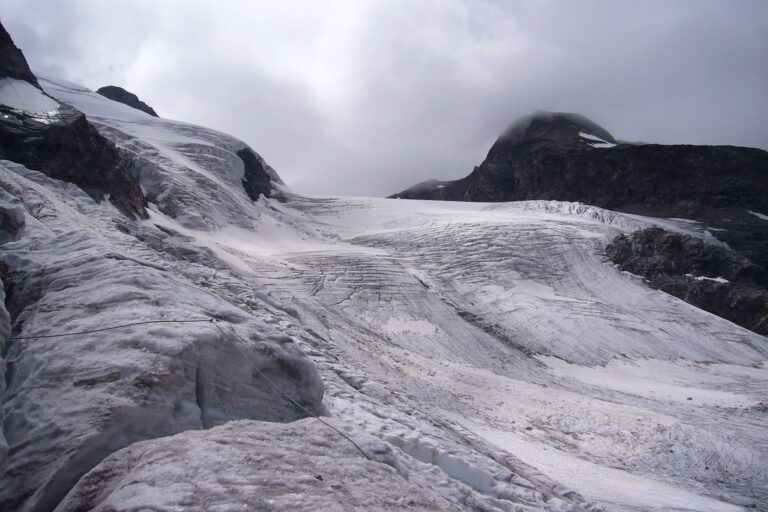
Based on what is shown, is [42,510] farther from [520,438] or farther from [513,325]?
[513,325]

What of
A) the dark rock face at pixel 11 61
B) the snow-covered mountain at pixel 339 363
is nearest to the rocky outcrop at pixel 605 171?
the snow-covered mountain at pixel 339 363

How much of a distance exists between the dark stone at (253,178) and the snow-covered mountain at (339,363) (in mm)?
3210

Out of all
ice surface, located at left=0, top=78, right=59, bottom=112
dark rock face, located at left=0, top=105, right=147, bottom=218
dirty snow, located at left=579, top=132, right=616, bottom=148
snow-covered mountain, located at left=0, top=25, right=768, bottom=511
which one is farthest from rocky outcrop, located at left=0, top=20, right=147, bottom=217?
dirty snow, located at left=579, top=132, right=616, bottom=148

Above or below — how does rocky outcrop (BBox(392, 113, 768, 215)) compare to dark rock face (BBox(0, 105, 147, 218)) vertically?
above

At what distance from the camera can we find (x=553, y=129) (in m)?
70.4

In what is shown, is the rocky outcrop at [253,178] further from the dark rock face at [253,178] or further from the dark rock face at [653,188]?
the dark rock face at [653,188]

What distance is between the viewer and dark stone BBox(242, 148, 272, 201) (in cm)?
3792

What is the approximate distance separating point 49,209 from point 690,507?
13.9 m

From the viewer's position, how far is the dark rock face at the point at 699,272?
27.6 metres

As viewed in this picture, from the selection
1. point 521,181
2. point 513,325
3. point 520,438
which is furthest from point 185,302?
point 521,181

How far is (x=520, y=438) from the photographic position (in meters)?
11.9

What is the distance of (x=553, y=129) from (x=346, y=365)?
67.8 m

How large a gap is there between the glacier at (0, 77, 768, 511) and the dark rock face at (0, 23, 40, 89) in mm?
5696

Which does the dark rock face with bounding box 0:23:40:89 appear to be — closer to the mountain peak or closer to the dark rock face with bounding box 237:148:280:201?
the dark rock face with bounding box 237:148:280:201
